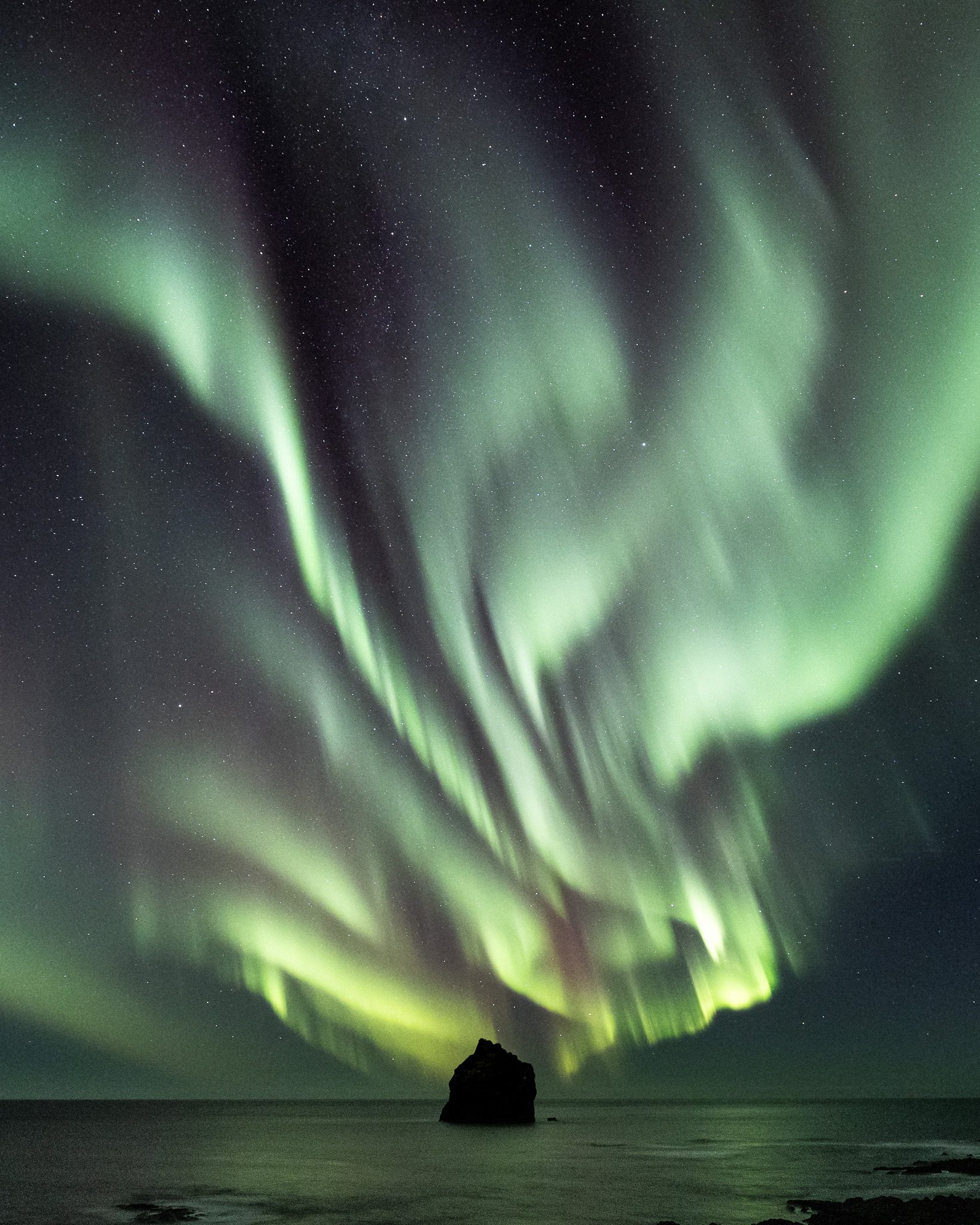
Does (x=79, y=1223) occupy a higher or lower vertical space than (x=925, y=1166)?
higher

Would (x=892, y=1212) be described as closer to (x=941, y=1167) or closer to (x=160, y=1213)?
(x=160, y=1213)

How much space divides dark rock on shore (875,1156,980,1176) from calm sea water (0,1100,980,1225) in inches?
81.2

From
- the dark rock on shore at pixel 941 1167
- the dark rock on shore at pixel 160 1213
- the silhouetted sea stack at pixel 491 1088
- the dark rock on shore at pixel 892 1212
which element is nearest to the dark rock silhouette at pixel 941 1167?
the dark rock on shore at pixel 941 1167

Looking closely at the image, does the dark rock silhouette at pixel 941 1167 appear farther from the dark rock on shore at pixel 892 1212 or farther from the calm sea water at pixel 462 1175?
the dark rock on shore at pixel 892 1212

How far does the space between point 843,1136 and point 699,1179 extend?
7481 cm

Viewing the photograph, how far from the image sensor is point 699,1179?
64062mm

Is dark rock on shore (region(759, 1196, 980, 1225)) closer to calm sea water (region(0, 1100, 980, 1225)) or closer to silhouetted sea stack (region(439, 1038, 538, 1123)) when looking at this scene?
calm sea water (region(0, 1100, 980, 1225))

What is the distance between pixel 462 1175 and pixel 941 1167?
1267 inches

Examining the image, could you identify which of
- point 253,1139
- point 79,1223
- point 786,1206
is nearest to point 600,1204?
point 786,1206

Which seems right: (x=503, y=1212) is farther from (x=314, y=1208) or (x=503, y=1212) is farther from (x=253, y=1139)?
(x=253, y=1139)

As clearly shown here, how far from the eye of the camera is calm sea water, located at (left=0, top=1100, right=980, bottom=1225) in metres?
47.2

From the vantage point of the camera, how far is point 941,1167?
69000mm

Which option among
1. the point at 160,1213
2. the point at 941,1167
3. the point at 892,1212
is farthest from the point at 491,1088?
the point at 892,1212

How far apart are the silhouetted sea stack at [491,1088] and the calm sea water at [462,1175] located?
8.02 m
